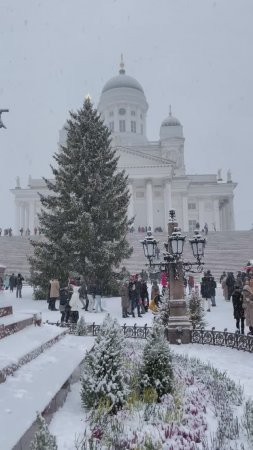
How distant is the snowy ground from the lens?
4879 mm

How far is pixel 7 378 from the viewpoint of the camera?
534 cm

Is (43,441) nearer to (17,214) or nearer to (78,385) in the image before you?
(78,385)

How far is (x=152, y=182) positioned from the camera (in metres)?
63.7

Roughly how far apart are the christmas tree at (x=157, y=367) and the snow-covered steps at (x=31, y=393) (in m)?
1.03

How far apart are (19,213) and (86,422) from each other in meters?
64.6

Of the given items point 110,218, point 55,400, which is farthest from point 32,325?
point 110,218

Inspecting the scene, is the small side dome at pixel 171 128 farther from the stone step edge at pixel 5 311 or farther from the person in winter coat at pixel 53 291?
the stone step edge at pixel 5 311

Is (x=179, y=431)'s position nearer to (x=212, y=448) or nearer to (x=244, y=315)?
(x=212, y=448)

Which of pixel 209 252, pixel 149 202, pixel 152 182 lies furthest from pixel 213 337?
pixel 152 182

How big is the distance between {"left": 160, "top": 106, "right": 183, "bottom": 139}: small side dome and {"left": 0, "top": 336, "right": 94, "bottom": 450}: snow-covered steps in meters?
69.8

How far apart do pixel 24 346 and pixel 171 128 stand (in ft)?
234

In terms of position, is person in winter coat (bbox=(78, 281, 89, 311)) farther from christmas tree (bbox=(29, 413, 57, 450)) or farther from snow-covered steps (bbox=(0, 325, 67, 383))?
christmas tree (bbox=(29, 413, 57, 450))

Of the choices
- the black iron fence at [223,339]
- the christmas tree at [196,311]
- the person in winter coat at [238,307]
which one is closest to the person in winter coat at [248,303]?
the black iron fence at [223,339]

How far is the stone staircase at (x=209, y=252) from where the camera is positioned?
1314 inches
